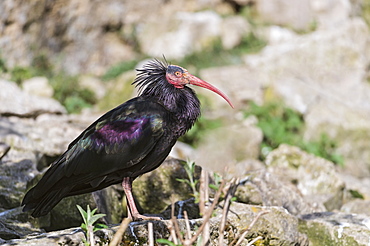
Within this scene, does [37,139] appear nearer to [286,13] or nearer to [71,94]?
[71,94]

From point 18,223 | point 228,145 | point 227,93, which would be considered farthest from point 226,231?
point 227,93

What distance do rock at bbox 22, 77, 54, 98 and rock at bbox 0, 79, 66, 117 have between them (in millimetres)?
1784

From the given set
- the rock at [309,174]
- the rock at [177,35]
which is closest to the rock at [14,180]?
the rock at [309,174]

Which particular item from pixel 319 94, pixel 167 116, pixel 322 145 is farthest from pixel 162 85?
A: pixel 319 94

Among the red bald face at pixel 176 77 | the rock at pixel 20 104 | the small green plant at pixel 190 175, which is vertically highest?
the rock at pixel 20 104

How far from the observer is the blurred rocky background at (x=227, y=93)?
6.12 metres

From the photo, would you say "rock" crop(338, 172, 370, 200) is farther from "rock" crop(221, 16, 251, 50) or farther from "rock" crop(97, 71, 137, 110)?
"rock" crop(221, 16, 251, 50)

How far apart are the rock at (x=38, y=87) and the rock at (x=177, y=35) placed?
15.1 ft

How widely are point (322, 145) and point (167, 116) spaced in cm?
753

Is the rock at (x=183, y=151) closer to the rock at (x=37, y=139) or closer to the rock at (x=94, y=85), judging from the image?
the rock at (x=37, y=139)

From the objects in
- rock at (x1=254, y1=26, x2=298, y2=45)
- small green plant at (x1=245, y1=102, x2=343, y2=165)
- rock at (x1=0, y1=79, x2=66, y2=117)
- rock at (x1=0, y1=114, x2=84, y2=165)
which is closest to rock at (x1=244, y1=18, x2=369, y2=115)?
rock at (x1=254, y1=26, x2=298, y2=45)

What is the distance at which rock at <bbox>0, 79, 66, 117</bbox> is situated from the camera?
9422mm

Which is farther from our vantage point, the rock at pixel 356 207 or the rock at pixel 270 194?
the rock at pixel 356 207

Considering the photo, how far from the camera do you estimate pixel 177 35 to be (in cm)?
1653
